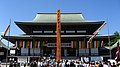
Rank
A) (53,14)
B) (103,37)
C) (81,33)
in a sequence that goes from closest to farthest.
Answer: (103,37)
(81,33)
(53,14)

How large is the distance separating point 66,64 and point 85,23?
2164cm

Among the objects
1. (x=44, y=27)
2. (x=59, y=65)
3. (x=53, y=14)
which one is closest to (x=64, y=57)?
(x=44, y=27)

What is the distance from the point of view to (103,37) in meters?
44.4

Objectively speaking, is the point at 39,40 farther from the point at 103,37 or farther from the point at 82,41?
the point at 103,37

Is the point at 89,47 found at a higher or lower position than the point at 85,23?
lower

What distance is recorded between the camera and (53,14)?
55.2 metres

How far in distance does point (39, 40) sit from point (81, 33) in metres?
8.07

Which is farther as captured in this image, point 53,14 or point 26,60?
point 53,14

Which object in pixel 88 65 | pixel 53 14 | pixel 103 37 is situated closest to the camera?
pixel 88 65

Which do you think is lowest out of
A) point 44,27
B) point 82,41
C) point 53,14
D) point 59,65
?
point 59,65

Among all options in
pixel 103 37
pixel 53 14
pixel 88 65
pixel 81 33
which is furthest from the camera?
pixel 53 14

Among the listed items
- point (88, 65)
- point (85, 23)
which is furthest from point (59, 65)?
point (85, 23)

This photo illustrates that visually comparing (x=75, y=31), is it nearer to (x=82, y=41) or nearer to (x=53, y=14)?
(x=82, y=41)

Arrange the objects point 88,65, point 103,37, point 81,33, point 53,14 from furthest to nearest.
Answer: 1. point 53,14
2. point 81,33
3. point 103,37
4. point 88,65
